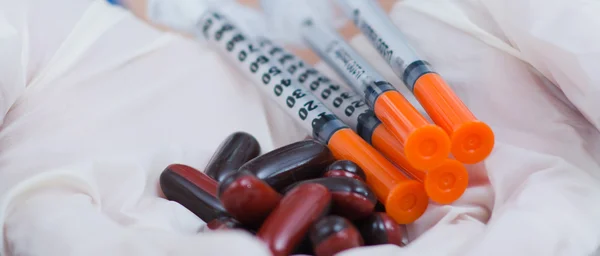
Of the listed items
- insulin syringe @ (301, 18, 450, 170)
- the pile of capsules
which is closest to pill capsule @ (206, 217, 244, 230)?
the pile of capsules

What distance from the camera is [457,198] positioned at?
1.17 ft

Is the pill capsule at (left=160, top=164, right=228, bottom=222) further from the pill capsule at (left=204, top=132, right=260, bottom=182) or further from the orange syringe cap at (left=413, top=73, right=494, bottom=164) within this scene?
the orange syringe cap at (left=413, top=73, right=494, bottom=164)

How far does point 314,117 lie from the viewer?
0.44 m

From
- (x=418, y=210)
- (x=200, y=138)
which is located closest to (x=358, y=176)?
(x=418, y=210)

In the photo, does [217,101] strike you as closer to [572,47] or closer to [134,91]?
[134,91]

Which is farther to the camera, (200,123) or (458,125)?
(200,123)

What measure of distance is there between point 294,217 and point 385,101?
138 mm

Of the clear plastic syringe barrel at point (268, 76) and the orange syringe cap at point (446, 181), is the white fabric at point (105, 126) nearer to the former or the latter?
the clear plastic syringe barrel at point (268, 76)

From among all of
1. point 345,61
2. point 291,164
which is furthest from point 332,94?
point 291,164

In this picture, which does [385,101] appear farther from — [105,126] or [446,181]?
[105,126]

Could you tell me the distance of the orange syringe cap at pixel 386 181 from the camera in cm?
35

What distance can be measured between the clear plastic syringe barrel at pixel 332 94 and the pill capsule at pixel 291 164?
0.06m

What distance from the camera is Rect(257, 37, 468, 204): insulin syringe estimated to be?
13.7 inches

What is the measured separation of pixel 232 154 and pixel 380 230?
0.44ft
